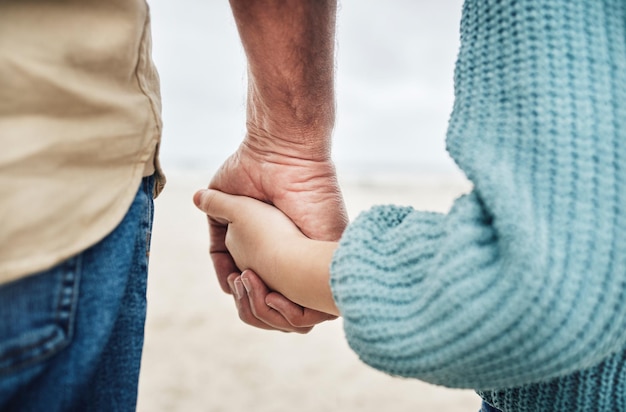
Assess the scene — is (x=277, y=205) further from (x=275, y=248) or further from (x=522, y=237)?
(x=522, y=237)

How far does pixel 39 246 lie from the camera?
25.2 inches

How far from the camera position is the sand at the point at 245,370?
10.7 feet

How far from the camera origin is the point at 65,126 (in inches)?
27.1

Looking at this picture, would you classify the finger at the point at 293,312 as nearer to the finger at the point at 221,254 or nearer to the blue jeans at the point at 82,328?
the finger at the point at 221,254

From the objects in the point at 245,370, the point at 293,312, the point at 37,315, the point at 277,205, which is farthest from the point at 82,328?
the point at 245,370

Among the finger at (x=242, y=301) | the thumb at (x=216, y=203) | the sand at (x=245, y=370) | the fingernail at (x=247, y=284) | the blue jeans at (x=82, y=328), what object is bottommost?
the sand at (x=245, y=370)

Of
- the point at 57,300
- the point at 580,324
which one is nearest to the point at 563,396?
the point at 580,324

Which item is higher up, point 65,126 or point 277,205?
point 65,126

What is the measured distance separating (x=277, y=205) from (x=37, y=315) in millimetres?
734

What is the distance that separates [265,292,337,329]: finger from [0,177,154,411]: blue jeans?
1.30 ft

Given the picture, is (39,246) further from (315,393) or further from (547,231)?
(315,393)

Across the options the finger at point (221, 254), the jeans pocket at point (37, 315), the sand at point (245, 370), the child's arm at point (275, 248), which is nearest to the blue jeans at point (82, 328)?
the jeans pocket at point (37, 315)

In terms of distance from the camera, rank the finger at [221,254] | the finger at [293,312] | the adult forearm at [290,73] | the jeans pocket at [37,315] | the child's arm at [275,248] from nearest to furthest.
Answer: the jeans pocket at [37,315] < the child's arm at [275,248] < the adult forearm at [290,73] < the finger at [293,312] < the finger at [221,254]

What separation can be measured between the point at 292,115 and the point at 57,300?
76 cm
